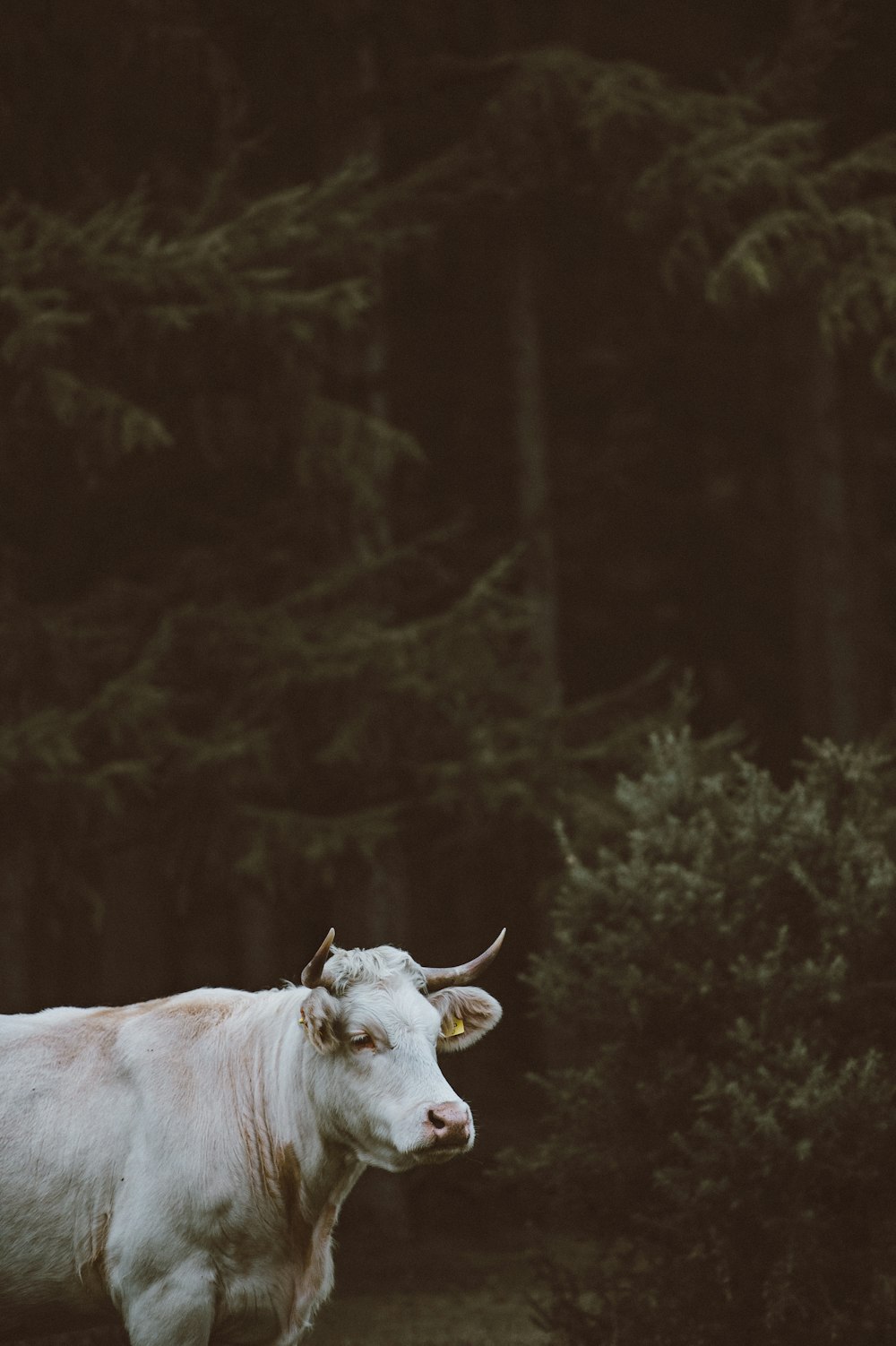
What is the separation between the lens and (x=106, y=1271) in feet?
19.3

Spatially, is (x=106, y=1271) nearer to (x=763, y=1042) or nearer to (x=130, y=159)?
(x=763, y=1042)

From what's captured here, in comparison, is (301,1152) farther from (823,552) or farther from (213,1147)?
(823,552)

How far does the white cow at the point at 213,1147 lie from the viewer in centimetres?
579

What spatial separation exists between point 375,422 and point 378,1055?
860 centimetres

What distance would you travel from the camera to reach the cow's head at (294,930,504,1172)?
18.6 ft

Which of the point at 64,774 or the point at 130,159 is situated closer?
the point at 64,774

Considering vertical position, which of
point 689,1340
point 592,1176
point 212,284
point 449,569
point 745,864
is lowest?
point 689,1340

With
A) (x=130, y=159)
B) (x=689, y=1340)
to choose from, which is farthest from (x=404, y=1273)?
(x=130, y=159)

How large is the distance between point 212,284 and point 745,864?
6031 mm

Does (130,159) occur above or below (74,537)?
above

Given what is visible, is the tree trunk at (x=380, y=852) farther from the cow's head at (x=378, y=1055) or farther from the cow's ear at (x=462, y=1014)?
the cow's head at (x=378, y=1055)

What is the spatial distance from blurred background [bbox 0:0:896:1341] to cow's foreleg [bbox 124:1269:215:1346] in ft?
11.5

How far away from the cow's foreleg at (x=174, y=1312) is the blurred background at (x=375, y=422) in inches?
138

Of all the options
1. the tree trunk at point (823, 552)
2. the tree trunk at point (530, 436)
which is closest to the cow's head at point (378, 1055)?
the tree trunk at point (530, 436)
